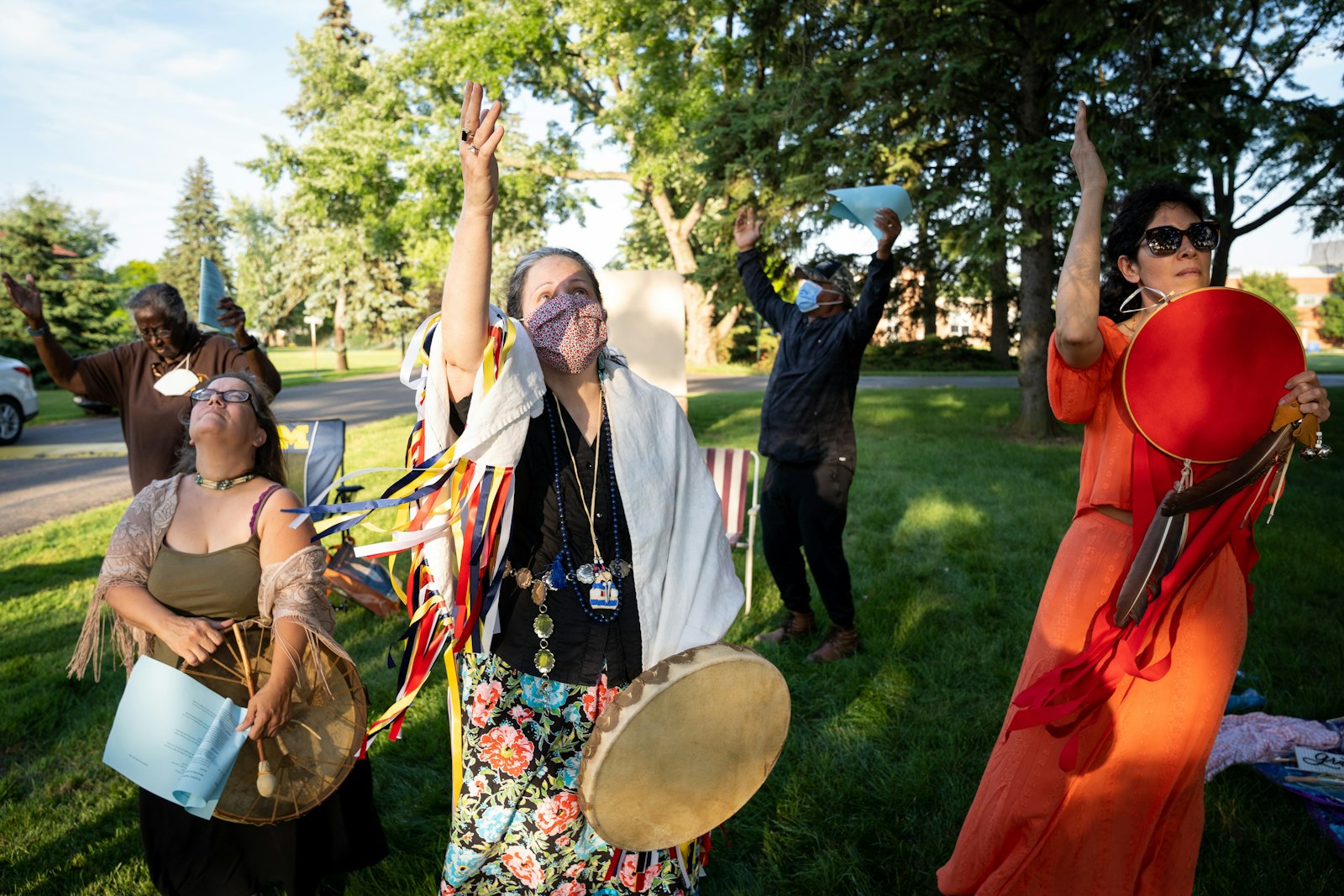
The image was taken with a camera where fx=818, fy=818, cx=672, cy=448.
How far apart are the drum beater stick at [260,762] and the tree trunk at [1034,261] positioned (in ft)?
31.2

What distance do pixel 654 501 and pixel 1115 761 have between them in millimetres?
1476

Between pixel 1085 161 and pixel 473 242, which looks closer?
pixel 473 242

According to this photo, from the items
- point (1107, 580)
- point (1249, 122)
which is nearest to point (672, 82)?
point (1249, 122)

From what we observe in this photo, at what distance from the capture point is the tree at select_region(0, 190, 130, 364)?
25.5 m

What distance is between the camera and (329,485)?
5469 millimetres

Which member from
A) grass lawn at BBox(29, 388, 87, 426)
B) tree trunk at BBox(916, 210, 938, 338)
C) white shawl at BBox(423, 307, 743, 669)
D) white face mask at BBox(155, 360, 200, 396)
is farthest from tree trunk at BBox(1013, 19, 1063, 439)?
grass lawn at BBox(29, 388, 87, 426)

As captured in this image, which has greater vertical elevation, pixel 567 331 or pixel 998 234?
pixel 998 234

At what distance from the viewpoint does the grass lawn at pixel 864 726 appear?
9.66 feet

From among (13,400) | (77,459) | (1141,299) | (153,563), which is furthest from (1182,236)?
(13,400)

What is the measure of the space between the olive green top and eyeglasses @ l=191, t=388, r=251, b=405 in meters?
0.49

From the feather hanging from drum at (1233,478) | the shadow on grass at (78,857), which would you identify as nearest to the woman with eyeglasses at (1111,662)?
the feather hanging from drum at (1233,478)

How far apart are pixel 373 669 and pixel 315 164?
72.6 feet

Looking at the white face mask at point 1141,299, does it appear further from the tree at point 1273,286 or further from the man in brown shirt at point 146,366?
the tree at point 1273,286

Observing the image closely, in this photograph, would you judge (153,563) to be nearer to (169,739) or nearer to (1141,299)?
(169,739)
